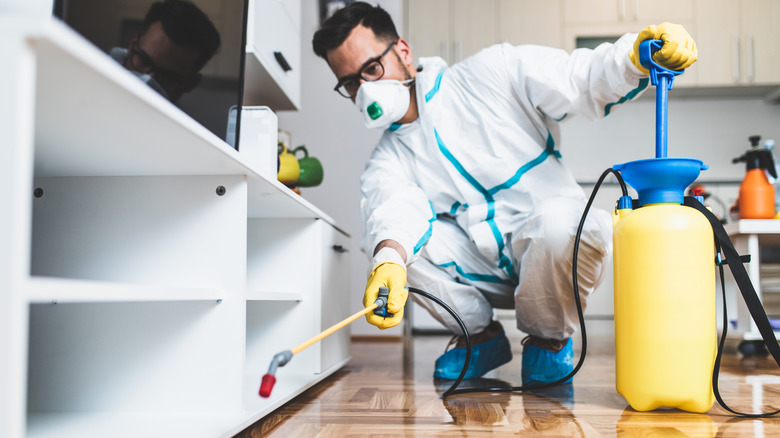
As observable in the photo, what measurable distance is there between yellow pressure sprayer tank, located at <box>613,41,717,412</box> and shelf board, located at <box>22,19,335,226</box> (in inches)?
22.9

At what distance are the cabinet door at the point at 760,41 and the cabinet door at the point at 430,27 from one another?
1.59m

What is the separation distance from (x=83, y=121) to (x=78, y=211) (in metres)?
0.32

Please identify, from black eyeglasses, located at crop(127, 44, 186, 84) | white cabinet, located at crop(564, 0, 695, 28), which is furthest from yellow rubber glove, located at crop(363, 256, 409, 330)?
white cabinet, located at crop(564, 0, 695, 28)

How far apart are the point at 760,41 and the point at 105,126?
11.9ft

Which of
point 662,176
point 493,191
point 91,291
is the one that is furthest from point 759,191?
point 91,291

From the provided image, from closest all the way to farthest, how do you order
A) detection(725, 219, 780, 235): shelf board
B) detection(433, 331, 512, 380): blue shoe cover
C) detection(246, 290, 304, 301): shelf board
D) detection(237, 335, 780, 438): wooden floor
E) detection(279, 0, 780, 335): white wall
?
1. detection(237, 335, 780, 438): wooden floor
2. detection(246, 290, 304, 301): shelf board
3. detection(433, 331, 512, 380): blue shoe cover
4. detection(725, 219, 780, 235): shelf board
5. detection(279, 0, 780, 335): white wall

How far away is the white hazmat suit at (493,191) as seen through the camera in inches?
50.4

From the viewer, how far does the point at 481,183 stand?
4.88ft

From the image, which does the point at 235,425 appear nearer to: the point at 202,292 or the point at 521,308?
the point at 202,292

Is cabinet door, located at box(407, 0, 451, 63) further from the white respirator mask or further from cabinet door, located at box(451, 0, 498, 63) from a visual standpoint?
the white respirator mask

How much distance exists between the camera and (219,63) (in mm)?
1071

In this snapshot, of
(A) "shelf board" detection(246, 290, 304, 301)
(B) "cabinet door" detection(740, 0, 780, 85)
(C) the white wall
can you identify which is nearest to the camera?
(A) "shelf board" detection(246, 290, 304, 301)

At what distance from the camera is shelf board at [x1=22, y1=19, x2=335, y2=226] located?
0.47 metres

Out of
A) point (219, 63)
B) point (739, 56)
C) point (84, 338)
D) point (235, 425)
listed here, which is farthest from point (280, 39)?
point (739, 56)
